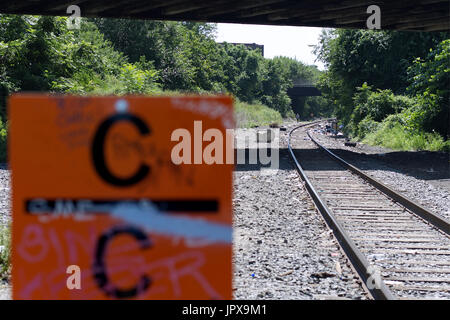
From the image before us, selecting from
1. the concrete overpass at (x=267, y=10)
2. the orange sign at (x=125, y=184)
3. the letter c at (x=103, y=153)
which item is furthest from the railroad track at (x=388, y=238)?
the concrete overpass at (x=267, y=10)

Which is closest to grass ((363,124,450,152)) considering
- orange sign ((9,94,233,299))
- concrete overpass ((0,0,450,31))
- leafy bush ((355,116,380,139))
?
leafy bush ((355,116,380,139))

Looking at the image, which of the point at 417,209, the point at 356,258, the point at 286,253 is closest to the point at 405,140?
the point at 417,209

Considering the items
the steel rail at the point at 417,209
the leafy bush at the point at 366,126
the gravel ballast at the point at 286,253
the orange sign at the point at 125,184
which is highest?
the leafy bush at the point at 366,126

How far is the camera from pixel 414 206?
8.14 metres

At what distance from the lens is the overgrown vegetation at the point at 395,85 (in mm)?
18116

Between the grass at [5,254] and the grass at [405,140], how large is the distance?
1615cm

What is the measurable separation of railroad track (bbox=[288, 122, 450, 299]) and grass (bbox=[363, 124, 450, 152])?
831 cm

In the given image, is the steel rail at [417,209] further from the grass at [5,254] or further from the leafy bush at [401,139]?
the leafy bush at [401,139]

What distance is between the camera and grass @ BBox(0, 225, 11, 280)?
477 centimetres

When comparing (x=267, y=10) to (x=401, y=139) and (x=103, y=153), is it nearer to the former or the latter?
(x=401, y=139)

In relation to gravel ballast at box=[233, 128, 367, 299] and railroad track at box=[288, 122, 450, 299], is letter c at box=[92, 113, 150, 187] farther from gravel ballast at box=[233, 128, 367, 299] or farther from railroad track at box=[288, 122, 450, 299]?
railroad track at box=[288, 122, 450, 299]

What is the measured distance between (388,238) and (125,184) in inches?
224

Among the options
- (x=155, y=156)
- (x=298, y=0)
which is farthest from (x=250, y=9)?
(x=155, y=156)

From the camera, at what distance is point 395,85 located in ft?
93.9
